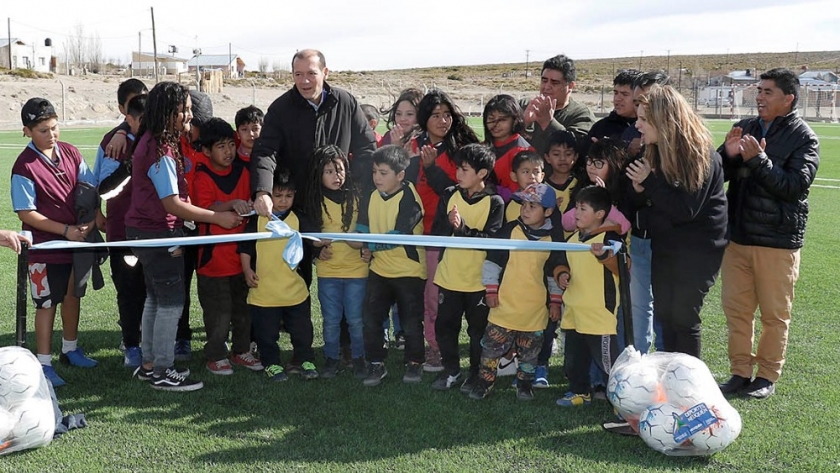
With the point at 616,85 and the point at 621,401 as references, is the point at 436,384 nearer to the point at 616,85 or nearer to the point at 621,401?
the point at 621,401

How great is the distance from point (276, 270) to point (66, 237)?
135 cm

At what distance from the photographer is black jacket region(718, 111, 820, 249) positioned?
14.7 feet

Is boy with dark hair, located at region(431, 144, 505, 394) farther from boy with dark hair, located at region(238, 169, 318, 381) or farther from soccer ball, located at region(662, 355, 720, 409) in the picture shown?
soccer ball, located at region(662, 355, 720, 409)

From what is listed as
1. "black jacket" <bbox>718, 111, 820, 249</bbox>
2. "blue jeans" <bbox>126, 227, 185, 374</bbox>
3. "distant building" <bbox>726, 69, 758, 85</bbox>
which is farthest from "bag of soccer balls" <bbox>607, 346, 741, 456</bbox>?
"distant building" <bbox>726, 69, 758, 85</bbox>

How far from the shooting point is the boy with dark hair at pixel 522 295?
14.9 ft

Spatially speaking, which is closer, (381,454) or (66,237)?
(381,454)

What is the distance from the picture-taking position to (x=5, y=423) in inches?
146

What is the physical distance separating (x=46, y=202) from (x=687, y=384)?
4012 millimetres

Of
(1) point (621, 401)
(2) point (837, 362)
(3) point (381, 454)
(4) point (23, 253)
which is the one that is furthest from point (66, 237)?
(2) point (837, 362)

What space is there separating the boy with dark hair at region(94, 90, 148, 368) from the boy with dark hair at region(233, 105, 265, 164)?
2.22 ft

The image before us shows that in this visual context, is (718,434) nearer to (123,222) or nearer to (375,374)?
(375,374)

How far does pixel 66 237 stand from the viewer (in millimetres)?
4832

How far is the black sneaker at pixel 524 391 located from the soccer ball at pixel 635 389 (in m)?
0.75

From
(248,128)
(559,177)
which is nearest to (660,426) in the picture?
(559,177)
